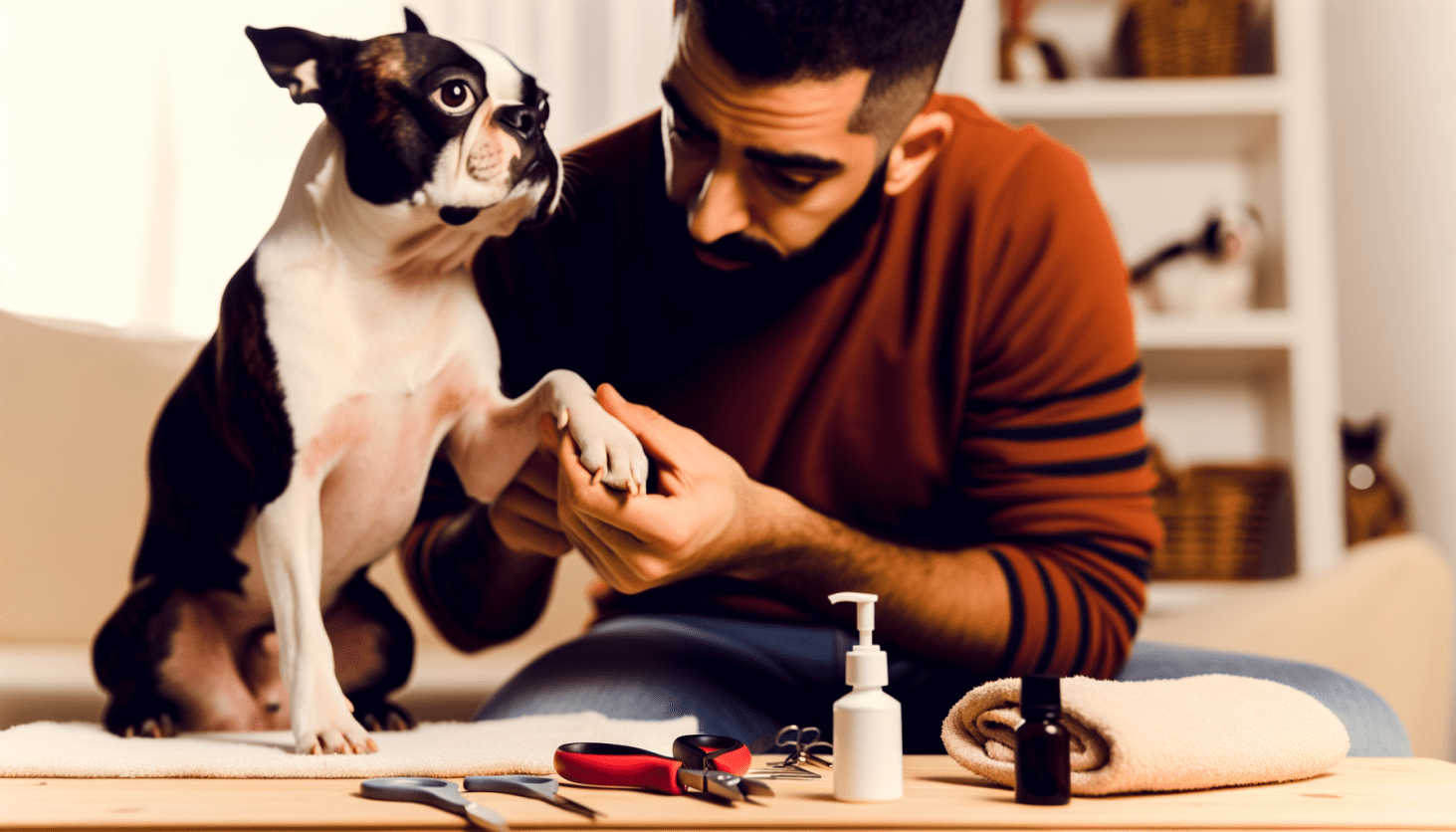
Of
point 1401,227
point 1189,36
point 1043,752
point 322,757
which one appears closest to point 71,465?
point 322,757

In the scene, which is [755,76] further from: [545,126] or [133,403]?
[133,403]

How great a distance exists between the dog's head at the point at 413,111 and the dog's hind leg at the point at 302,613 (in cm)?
26

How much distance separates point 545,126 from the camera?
3.02 ft

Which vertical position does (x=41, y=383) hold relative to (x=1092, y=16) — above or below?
below

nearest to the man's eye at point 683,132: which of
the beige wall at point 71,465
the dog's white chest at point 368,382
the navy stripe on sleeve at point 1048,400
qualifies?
the dog's white chest at point 368,382

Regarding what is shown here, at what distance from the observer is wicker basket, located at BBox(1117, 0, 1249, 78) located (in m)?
1.69

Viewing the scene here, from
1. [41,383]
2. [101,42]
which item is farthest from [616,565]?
[101,42]

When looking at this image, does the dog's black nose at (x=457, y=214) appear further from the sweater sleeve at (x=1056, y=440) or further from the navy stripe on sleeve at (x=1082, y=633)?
the navy stripe on sleeve at (x=1082, y=633)

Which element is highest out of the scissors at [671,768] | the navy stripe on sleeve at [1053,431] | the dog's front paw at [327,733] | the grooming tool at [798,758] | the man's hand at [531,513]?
the navy stripe on sleeve at [1053,431]

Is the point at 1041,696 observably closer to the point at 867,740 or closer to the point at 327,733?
the point at 867,740

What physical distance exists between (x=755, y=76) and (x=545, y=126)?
0.19m

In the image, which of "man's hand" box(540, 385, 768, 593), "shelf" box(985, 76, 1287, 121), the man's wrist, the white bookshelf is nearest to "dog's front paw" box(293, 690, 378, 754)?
"man's hand" box(540, 385, 768, 593)

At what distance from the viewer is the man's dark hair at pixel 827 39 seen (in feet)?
2.99

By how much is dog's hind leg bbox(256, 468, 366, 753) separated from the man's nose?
42 cm
